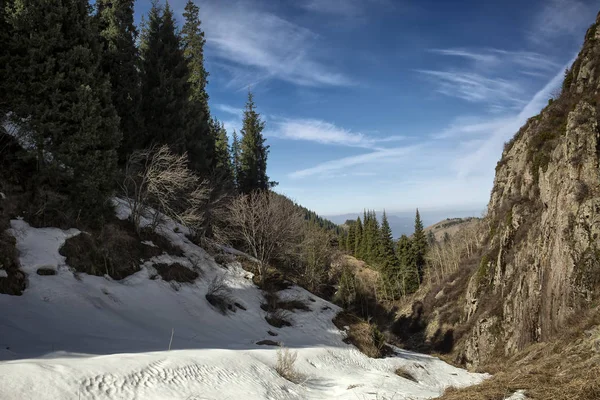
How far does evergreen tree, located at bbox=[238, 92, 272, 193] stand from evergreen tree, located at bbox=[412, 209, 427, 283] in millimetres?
38124

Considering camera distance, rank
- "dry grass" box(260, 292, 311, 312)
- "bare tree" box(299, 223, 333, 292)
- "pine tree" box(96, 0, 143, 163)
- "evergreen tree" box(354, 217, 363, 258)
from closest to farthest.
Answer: "dry grass" box(260, 292, 311, 312), "pine tree" box(96, 0, 143, 163), "bare tree" box(299, 223, 333, 292), "evergreen tree" box(354, 217, 363, 258)

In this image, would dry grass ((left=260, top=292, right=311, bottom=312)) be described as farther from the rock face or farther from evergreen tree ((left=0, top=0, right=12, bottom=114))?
evergreen tree ((left=0, top=0, right=12, bottom=114))

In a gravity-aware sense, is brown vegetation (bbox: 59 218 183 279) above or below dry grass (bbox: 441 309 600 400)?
Result: above

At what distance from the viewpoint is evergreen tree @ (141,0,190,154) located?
24047mm

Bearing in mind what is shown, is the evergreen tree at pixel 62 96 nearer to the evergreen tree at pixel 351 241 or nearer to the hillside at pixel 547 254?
the hillside at pixel 547 254

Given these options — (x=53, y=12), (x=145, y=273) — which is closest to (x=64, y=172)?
(x=145, y=273)

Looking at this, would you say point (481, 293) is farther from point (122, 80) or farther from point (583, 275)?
point (122, 80)

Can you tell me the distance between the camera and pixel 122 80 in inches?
830

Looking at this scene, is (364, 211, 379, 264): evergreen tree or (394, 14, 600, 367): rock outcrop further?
(364, 211, 379, 264): evergreen tree

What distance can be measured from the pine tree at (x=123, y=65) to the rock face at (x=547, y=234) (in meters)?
26.5

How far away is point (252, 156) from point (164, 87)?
15.8m

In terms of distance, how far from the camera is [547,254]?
2047 cm

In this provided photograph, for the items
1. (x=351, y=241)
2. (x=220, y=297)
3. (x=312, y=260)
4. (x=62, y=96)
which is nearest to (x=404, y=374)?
(x=220, y=297)

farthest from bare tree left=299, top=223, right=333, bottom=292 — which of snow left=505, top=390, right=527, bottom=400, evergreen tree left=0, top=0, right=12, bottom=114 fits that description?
snow left=505, top=390, right=527, bottom=400
